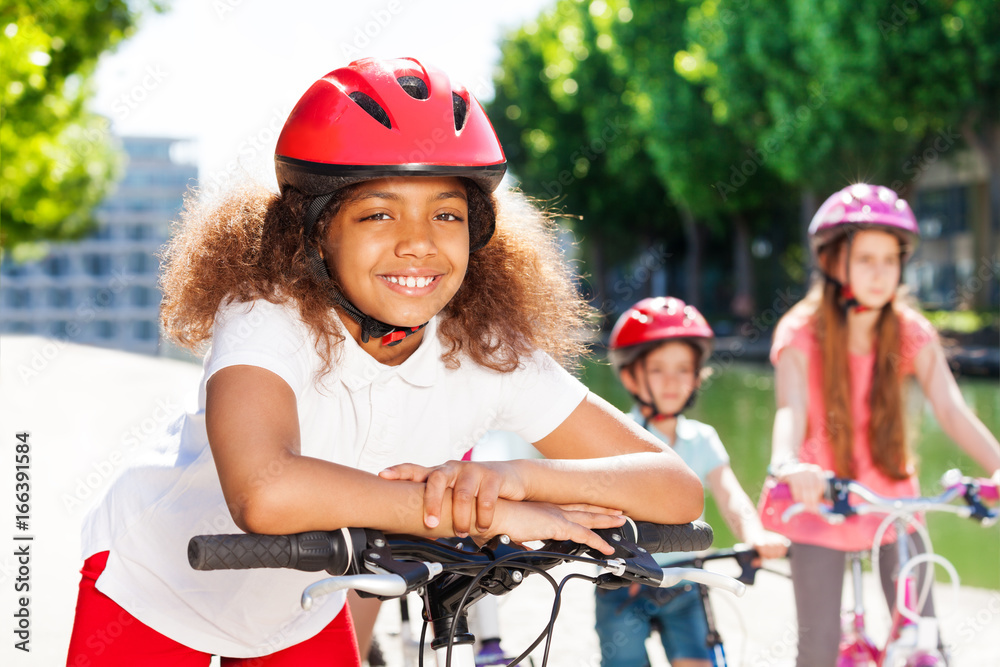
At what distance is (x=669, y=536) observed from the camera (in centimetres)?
203

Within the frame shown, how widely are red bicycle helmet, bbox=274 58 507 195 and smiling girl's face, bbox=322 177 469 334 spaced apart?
5cm

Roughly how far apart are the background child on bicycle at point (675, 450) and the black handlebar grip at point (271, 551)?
1.70 m

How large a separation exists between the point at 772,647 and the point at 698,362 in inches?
75.1

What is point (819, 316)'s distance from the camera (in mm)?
4008

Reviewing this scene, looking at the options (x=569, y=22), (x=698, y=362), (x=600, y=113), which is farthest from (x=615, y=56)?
(x=698, y=362)

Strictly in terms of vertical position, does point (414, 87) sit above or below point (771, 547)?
above

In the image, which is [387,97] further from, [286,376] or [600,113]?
[600,113]

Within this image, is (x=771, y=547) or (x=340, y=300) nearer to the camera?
(x=340, y=300)

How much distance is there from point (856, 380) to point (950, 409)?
0.34 metres

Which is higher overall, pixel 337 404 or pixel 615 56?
pixel 615 56

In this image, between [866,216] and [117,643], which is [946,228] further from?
[117,643]

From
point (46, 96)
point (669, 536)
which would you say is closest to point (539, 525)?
point (669, 536)

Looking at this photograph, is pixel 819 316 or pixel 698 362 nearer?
pixel 819 316

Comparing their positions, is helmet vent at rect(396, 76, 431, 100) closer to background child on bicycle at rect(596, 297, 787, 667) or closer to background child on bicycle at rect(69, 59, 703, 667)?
background child on bicycle at rect(69, 59, 703, 667)
